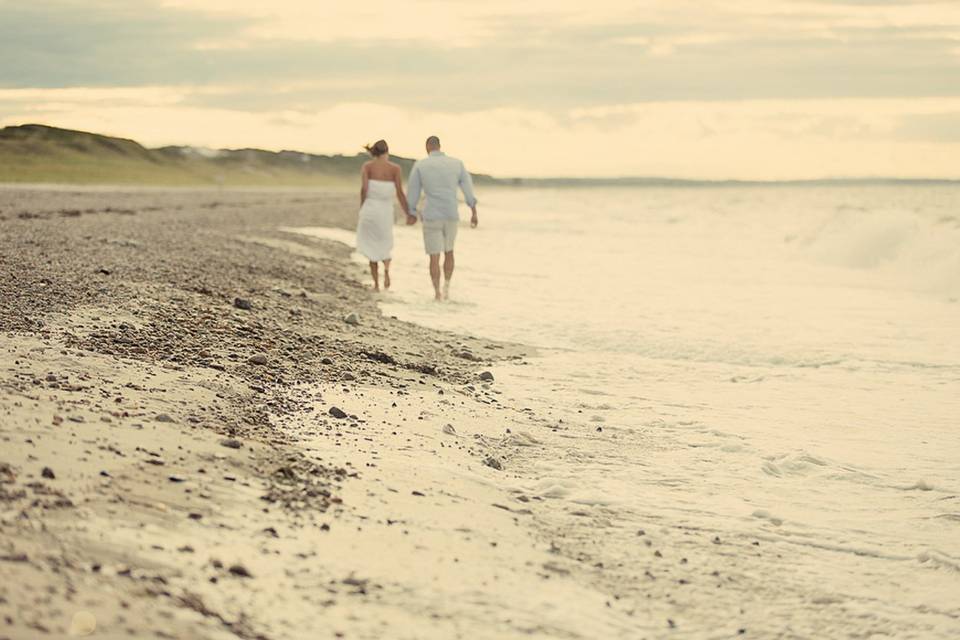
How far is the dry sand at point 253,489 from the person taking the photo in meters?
3.86

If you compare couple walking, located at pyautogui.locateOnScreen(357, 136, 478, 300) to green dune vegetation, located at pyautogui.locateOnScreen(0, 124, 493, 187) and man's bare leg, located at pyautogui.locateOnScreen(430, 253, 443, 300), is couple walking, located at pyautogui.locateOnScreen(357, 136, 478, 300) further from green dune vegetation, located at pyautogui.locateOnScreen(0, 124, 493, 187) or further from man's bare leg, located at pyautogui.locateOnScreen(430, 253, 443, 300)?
green dune vegetation, located at pyautogui.locateOnScreen(0, 124, 493, 187)

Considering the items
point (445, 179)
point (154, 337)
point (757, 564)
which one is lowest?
point (757, 564)

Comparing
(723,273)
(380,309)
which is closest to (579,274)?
(723,273)

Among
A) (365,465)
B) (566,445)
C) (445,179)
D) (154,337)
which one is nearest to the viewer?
(365,465)

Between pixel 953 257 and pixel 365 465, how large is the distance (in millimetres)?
18454

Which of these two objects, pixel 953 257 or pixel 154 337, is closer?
pixel 154 337

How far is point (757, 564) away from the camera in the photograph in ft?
16.4

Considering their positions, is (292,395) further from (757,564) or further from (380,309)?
(380,309)

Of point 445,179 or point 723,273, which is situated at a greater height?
point 445,179

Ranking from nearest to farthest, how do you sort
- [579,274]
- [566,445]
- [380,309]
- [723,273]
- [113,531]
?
1. [113,531]
2. [566,445]
3. [380,309]
4. [579,274]
5. [723,273]

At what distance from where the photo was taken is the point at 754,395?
877 centimetres

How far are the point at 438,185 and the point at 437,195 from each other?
12 cm

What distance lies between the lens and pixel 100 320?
842 centimetres

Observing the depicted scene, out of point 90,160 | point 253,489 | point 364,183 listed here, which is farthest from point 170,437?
point 90,160
